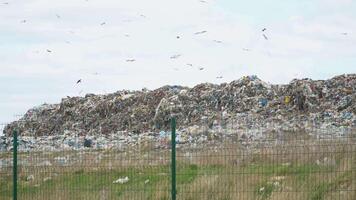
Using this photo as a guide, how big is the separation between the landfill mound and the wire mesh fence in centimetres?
910

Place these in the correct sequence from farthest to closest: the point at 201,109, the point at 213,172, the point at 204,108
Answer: the point at 204,108, the point at 201,109, the point at 213,172

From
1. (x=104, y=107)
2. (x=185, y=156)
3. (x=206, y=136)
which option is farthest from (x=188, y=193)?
(x=104, y=107)

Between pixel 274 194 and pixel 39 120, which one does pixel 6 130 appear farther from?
pixel 274 194

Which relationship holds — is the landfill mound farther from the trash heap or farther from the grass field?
the grass field

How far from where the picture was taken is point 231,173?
1382 cm

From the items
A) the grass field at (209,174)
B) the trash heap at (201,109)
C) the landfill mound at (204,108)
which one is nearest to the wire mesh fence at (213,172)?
the grass field at (209,174)

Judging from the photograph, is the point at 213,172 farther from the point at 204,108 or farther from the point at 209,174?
the point at 204,108

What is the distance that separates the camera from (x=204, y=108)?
1218 inches

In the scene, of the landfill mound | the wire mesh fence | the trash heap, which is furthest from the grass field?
the landfill mound

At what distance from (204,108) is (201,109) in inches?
8.0

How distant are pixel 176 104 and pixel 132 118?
2.03 metres

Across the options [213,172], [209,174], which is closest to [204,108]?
[209,174]

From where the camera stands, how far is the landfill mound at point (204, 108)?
26984 millimetres

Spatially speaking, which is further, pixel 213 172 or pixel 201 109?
pixel 201 109
